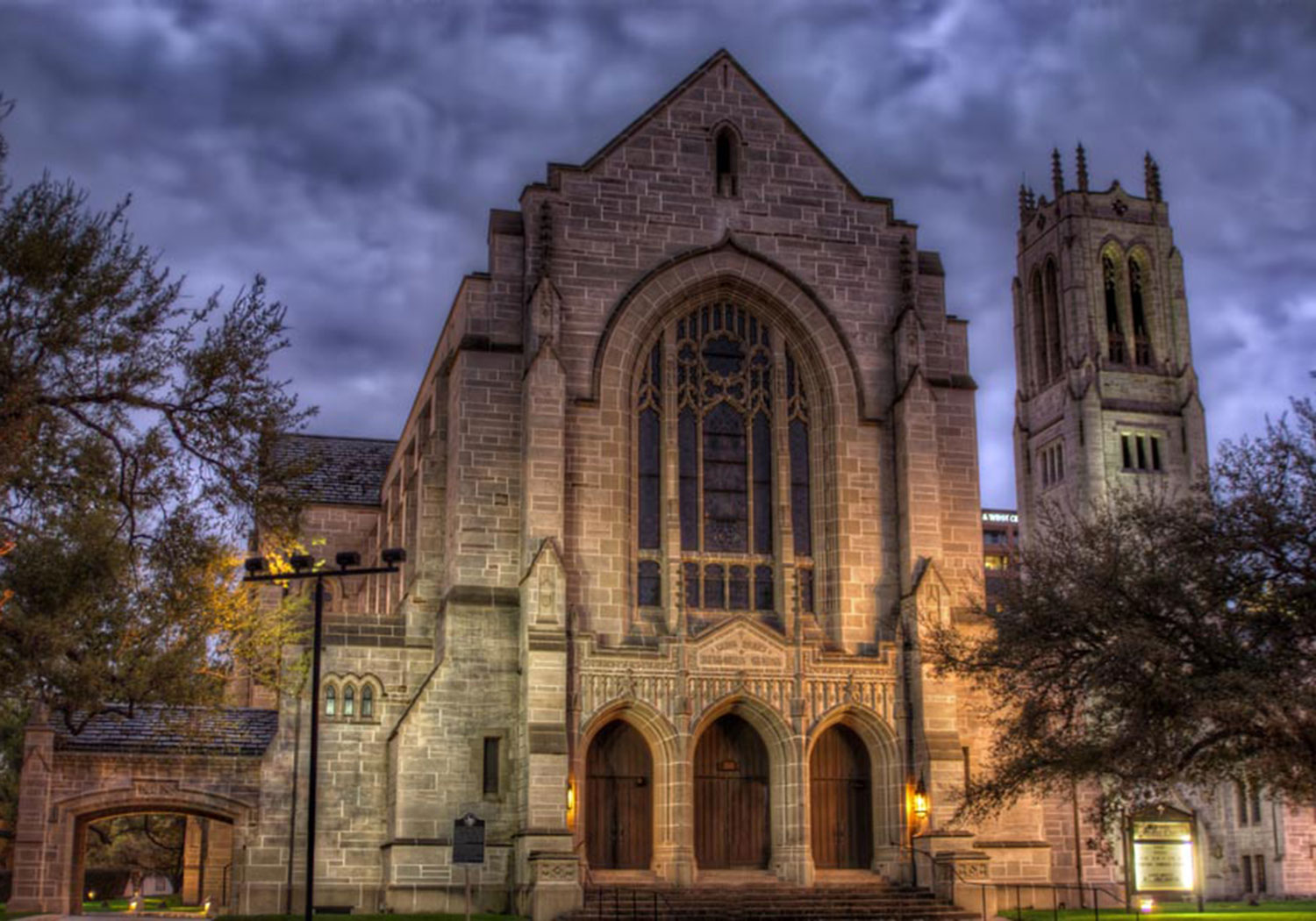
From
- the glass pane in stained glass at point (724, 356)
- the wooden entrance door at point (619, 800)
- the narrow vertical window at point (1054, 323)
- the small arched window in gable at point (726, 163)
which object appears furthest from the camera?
the narrow vertical window at point (1054, 323)

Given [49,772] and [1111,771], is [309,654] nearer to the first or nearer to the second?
[49,772]

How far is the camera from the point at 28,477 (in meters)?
19.1

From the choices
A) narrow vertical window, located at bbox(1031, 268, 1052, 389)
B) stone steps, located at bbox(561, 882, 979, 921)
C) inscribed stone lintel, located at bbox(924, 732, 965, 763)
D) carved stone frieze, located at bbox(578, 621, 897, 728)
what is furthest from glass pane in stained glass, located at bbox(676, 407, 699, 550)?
narrow vertical window, located at bbox(1031, 268, 1052, 389)

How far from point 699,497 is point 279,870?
41.1 feet

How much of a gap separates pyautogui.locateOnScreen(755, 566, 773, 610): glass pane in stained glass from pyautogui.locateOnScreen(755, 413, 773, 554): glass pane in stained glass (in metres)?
0.49

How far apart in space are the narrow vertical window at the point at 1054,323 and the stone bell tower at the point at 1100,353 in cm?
8

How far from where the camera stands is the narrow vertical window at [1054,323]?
98.5 metres

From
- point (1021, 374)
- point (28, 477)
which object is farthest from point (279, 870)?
point (1021, 374)

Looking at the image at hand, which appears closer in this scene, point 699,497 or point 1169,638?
point 1169,638

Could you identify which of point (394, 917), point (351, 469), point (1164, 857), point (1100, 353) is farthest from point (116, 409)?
point (1100, 353)

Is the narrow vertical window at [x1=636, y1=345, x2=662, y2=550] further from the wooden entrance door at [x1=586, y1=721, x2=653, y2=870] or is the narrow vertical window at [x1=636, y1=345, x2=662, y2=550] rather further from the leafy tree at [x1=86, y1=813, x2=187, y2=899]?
the leafy tree at [x1=86, y1=813, x2=187, y2=899]

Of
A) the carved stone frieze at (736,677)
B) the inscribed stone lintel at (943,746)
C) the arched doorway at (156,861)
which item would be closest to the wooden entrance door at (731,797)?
the carved stone frieze at (736,677)

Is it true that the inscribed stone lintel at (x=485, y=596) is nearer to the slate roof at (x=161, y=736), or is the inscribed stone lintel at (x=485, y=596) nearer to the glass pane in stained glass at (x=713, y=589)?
the glass pane in stained glass at (x=713, y=589)

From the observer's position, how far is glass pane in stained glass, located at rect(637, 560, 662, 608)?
36000mm
